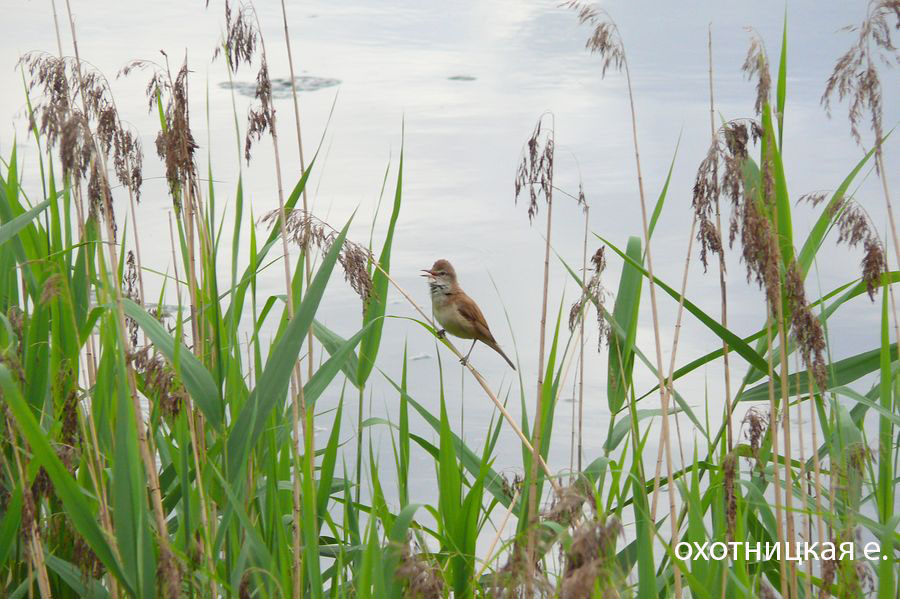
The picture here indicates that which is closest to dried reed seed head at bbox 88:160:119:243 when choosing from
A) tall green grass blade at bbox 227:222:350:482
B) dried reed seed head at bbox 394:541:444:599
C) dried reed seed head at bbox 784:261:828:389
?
tall green grass blade at bbox 227:222:350:482

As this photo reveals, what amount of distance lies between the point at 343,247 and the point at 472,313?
1526mm

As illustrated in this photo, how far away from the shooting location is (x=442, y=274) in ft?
11.1

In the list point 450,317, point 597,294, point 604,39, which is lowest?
point 450,317

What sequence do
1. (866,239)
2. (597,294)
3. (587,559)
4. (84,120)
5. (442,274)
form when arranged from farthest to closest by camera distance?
1. (442,274)
2. (597,294)
3. (866,239)
4. (84,120)
5. (587,559)

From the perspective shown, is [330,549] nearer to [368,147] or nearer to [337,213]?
[337,213]

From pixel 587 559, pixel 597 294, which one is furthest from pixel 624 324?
pixel 587 559

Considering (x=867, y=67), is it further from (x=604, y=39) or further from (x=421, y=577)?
(x=421, y=577)

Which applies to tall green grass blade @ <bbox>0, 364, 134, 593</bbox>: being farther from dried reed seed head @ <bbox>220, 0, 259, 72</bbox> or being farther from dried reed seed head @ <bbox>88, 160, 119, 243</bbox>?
dried reed seed head @ <bbox>220, 0, 259, 72</bbox>

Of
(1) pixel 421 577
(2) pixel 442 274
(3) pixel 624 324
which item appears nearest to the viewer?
(1) pixel 421 577

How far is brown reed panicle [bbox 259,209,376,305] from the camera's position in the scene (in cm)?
188

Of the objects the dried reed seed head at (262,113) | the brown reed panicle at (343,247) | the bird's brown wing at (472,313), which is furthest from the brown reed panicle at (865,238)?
the bird's brown wing at (472,313)

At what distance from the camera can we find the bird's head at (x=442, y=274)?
11.1 feet

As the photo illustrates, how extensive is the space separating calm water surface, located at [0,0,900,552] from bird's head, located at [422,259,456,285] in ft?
0.48

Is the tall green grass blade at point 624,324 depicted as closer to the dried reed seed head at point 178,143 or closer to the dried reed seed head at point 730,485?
the dried reed seed head at point 730,485
